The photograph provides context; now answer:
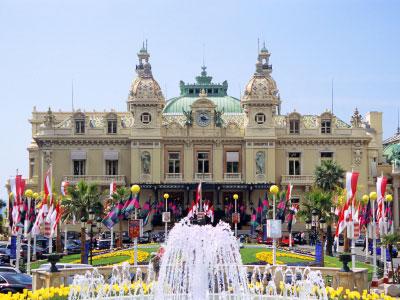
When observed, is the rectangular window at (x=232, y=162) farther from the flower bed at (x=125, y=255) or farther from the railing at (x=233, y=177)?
the flower bed at (x=125, y=255)

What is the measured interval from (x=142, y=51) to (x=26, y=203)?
1931 inches

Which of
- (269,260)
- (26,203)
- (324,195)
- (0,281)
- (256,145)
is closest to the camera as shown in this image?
(0,281)

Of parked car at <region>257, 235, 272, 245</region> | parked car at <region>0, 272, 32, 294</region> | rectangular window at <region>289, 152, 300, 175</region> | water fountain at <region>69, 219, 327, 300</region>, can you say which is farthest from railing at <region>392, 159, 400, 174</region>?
parked car at <region>0, 272, 32, 294</region>

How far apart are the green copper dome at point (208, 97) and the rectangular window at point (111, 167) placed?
10380 mm

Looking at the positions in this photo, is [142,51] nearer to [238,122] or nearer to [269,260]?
[238,122]

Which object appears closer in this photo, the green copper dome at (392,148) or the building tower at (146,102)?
the building tower at (146,102)

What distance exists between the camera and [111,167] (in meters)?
92.9

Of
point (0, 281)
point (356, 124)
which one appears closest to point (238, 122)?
point (356, 124)

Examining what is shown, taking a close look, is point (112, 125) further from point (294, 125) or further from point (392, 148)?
point (392, 148)

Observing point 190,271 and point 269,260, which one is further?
point 269,260

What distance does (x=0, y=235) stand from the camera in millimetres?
94812

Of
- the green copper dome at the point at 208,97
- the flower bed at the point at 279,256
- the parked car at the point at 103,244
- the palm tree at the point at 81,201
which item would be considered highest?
the green copper dome at the point at 208,97

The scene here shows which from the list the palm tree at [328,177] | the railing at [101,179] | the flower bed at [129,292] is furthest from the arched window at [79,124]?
the flower bed at [129,292]

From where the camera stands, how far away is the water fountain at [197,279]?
28.6 metres
